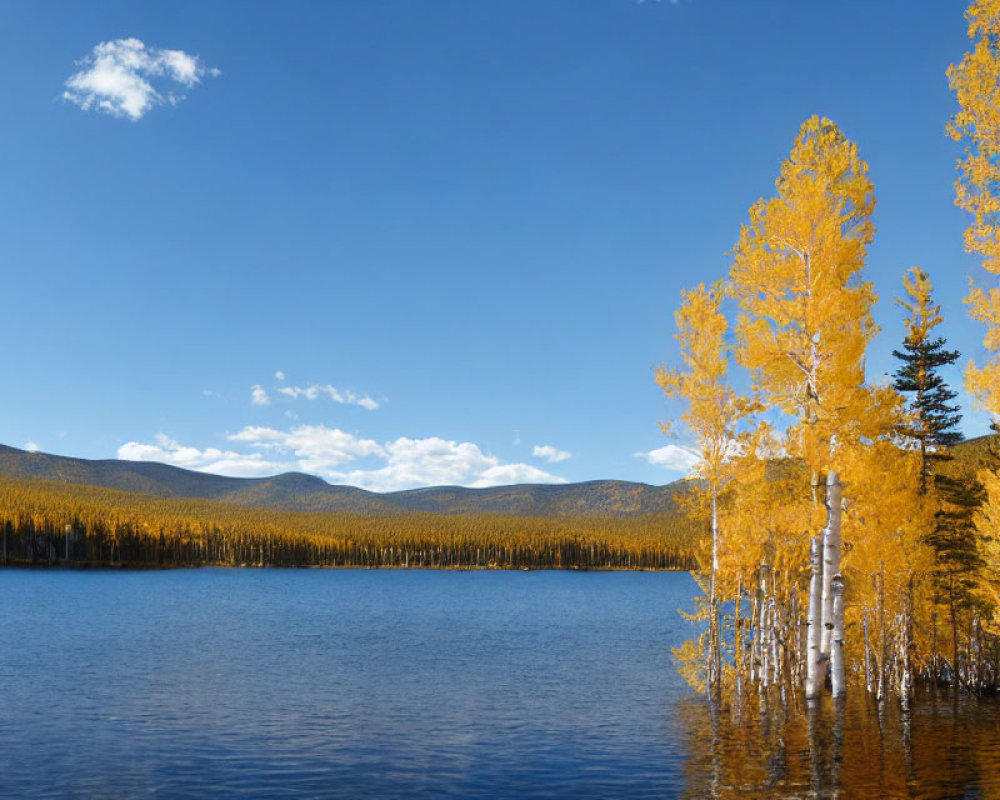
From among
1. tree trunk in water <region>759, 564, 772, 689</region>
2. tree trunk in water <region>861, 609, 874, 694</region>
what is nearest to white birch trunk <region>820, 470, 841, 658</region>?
tree trunk in water <region>759, 564, 772, 689</region>

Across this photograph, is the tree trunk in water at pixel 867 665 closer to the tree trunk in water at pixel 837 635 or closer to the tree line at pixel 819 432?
the tree line at pixel 819 432

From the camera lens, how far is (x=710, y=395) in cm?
2736

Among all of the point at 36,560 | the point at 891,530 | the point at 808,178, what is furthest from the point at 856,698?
the point at 36,560

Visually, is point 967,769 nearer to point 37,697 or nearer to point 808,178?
point 808,178

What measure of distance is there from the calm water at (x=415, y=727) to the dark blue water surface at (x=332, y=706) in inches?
4.6

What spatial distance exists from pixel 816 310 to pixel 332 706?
76.2 feet

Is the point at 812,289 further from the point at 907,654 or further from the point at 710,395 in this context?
the point at 907,654

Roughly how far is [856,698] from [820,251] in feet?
58.1

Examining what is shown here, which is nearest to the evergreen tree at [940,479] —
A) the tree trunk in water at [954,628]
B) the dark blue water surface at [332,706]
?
the tree trunk in water at [954,628]

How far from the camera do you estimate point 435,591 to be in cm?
12394

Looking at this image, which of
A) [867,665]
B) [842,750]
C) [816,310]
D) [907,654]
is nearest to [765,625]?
[867,665]

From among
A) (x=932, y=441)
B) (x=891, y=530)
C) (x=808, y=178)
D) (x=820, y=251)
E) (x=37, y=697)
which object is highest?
(x=808, y=178)

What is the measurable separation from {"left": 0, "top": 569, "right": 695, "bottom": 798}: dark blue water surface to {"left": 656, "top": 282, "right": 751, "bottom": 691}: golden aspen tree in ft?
23.2

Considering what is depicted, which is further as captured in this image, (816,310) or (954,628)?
(954,628)
